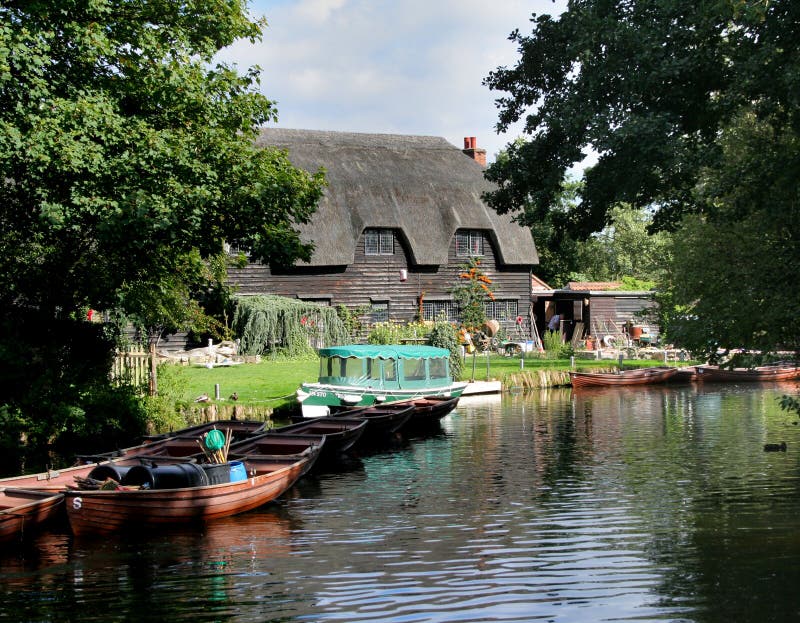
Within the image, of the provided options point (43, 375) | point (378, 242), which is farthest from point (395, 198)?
point (43, 375)

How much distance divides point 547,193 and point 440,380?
294 inches

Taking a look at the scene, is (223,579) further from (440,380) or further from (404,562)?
(440,380)

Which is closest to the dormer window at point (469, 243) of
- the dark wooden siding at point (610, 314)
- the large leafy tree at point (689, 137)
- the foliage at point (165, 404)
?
the dark wooden siding at point (610, 314)

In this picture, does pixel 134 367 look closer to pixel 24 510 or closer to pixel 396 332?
pixel 24 510

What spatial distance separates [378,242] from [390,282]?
219 cm

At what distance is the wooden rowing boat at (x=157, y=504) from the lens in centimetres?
1404

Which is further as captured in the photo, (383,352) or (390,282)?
(390,282)

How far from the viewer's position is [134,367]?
84.2 feet

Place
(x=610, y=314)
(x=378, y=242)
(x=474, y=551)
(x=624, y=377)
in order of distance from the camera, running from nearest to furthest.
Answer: (x=474, y=551), (x=624, y=377), (x=378, y=242), (x=610, y=314)

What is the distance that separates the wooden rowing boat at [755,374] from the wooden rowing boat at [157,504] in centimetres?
3015

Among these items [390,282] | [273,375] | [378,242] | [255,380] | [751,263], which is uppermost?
[378,242]

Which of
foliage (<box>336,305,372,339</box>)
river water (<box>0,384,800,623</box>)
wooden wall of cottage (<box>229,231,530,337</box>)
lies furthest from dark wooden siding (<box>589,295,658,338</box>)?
river water (<box>0,384,800,623</box>)

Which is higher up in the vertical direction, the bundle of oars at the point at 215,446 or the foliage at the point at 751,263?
the foliage at the point at 751,263

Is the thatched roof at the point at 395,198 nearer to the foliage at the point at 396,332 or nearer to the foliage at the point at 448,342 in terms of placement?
the foliage at the point at 396,332
